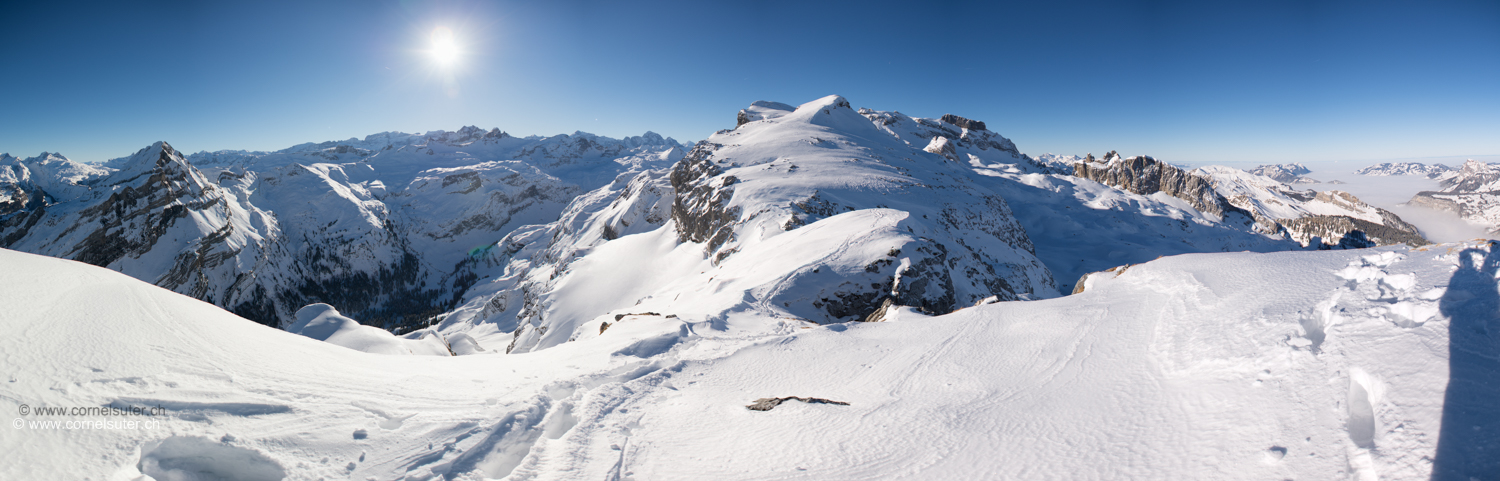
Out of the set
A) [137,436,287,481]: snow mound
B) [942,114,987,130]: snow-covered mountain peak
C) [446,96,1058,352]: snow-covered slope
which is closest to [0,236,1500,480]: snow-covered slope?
[137,436,287,481]: snow mound

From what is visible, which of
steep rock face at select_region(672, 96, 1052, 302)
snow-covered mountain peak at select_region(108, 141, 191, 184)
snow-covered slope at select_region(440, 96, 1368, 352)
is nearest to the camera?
snow-covered slope at select_region(440, 96, 1368, 352)

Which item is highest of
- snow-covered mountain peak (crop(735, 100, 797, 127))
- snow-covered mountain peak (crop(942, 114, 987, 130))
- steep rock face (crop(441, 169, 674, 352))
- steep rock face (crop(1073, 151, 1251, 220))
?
snow-covered mountain peak (crop(942, 114, 987, 130))

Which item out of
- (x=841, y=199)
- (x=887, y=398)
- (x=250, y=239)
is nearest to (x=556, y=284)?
Result: (x=841, y=199)

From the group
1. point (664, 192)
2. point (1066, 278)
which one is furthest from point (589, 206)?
point (1066, 278)

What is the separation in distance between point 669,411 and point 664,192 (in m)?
72.7

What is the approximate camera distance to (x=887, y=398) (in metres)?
6.53

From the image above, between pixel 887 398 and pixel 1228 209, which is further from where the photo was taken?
pixel 1228 209

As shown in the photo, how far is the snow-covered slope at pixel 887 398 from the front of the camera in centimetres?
361

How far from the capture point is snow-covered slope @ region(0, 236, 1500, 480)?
361cm

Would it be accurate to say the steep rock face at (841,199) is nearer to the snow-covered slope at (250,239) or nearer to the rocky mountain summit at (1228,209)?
the rocky mountain summit at (1228,209)

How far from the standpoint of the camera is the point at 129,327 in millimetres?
5750

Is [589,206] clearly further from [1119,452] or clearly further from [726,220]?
[1119,452]

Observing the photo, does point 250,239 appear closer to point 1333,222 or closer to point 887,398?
point 887,398

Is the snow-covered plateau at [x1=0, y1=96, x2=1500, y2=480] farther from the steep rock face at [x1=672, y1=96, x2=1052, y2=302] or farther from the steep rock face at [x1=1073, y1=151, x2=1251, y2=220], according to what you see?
the steep rock face at [x1=1073, y1=151, x2=1251, y2=220]
